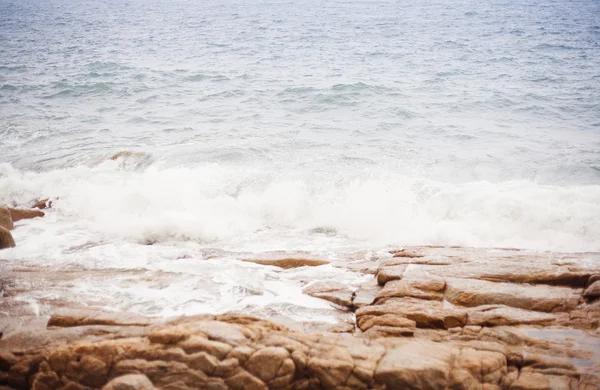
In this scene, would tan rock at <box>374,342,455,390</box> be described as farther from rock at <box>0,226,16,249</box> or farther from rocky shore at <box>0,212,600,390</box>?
rock at <box>0,226,16,249</box>

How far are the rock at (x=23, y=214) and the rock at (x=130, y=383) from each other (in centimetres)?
798

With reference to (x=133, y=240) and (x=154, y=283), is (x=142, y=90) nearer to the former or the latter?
(x=133, y=240)

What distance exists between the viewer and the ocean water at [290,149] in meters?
8.98

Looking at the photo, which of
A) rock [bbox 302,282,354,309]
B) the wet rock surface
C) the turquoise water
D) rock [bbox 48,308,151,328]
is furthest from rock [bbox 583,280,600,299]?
rock [bbox 48,308,151,328]

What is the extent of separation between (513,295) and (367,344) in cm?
225

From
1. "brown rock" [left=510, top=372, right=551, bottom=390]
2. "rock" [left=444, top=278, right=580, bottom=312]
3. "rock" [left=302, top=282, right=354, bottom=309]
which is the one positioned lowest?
"rock" [left=302, top=282, right=354, bottom=309]

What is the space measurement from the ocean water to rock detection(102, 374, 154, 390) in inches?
79.1

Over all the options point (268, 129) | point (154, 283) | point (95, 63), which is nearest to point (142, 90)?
point (95, 63)

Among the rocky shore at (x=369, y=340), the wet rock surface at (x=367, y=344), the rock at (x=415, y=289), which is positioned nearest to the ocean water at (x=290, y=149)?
the rock at (x=415, y=289)

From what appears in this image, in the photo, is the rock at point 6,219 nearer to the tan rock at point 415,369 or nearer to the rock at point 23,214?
the rock at point 23,214

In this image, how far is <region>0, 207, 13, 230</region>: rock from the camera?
8950 millimetres

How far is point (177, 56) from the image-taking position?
31438mm

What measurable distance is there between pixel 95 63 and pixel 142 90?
7.98 m

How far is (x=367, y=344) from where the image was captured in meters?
4.10
